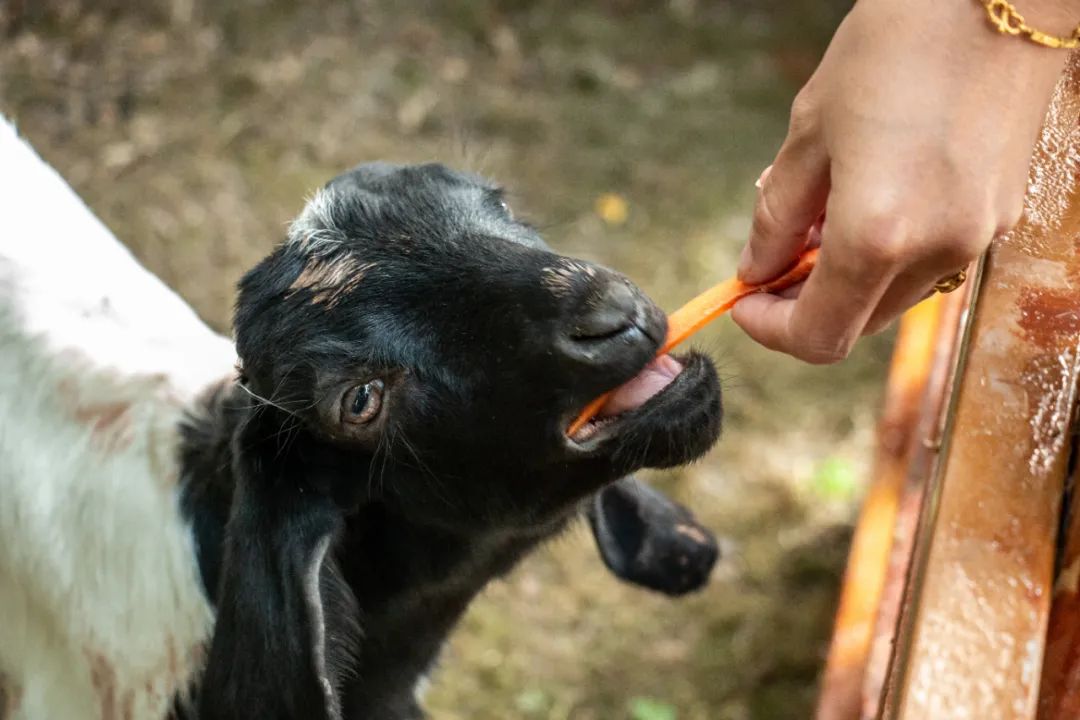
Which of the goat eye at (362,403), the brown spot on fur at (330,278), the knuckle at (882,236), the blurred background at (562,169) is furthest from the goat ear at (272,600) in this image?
the blurred background at (562,169)

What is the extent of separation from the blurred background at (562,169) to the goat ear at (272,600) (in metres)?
1.59

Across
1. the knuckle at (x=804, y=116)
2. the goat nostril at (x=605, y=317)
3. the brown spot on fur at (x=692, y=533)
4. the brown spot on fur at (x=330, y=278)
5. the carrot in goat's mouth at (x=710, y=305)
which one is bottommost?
the brown spot on fur at (x=692, y=533)

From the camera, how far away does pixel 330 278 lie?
183 centimetres

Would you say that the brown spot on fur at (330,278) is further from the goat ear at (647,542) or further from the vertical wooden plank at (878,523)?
the vertical wooden plank at (878,523)

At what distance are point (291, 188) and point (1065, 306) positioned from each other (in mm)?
3511

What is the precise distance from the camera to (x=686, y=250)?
429cm

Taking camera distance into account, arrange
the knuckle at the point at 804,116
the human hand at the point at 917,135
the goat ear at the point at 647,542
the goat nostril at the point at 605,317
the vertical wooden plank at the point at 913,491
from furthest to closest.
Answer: the goat ear at the point at 647,542, the vertical wooden plank at the point at 913,491, the goat nostril at the point at 605,317, the knuckle at the point at 804,116, the human hand at the point at 917,135

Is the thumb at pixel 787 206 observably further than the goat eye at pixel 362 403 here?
No

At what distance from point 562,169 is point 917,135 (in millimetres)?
3525

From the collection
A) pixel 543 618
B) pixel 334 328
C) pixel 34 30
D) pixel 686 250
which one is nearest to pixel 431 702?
pixel 543 618

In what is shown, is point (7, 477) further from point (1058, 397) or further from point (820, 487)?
point (820, 487)

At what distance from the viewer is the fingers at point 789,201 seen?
50.3 inches

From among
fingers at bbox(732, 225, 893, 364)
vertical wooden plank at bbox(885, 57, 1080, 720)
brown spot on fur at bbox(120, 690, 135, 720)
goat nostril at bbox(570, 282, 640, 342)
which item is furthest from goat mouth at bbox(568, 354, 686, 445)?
brown spot on fur at bbox(120, 690, 135, 720)

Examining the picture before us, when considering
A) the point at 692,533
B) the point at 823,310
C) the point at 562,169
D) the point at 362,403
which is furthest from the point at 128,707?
the point at 562,169
